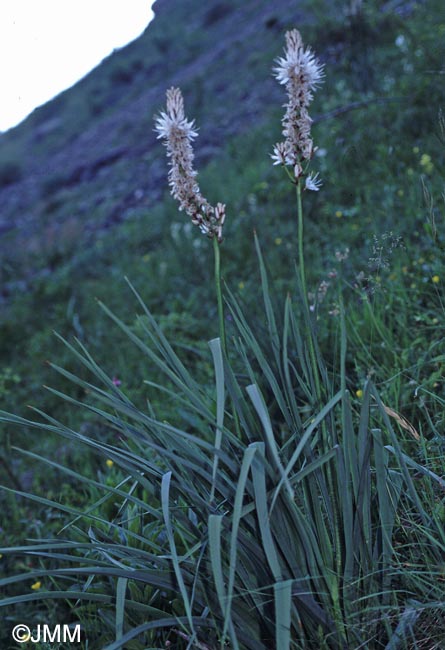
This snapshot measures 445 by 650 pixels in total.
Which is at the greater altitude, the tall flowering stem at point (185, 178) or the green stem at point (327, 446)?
the tall flowering stem at point (185, 178)

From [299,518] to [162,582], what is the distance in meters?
0.37

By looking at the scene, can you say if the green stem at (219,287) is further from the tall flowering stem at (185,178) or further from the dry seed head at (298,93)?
the dry seed head at (298,93)

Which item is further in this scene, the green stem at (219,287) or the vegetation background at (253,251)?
the vegetation background at (253,251)

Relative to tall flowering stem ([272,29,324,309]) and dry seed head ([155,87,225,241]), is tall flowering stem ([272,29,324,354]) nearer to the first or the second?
tall flowering stem ([272,29,324,309])

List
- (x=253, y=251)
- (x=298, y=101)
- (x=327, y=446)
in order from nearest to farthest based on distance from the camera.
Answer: (x=298, y=101) < (x=327, y=446) < (x=253, y=251)

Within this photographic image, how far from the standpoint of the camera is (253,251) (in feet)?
16.1

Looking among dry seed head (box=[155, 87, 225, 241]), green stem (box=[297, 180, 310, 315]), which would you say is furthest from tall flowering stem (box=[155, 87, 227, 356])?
green stem (box=[297, 180, 310, 315])

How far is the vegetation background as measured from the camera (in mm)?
2557

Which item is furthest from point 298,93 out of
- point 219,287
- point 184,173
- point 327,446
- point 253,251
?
point 253,251

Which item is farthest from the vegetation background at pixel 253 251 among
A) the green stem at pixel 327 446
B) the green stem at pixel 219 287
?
the green stem at pixel 219 287

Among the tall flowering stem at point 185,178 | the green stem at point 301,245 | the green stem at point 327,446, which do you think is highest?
the tall flowering stem at point 185,178

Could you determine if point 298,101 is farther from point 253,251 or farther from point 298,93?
point 253,251

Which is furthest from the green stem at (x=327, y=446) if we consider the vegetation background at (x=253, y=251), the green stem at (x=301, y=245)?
the vegetation background at (x=253, y=251)

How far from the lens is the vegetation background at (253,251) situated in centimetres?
256
